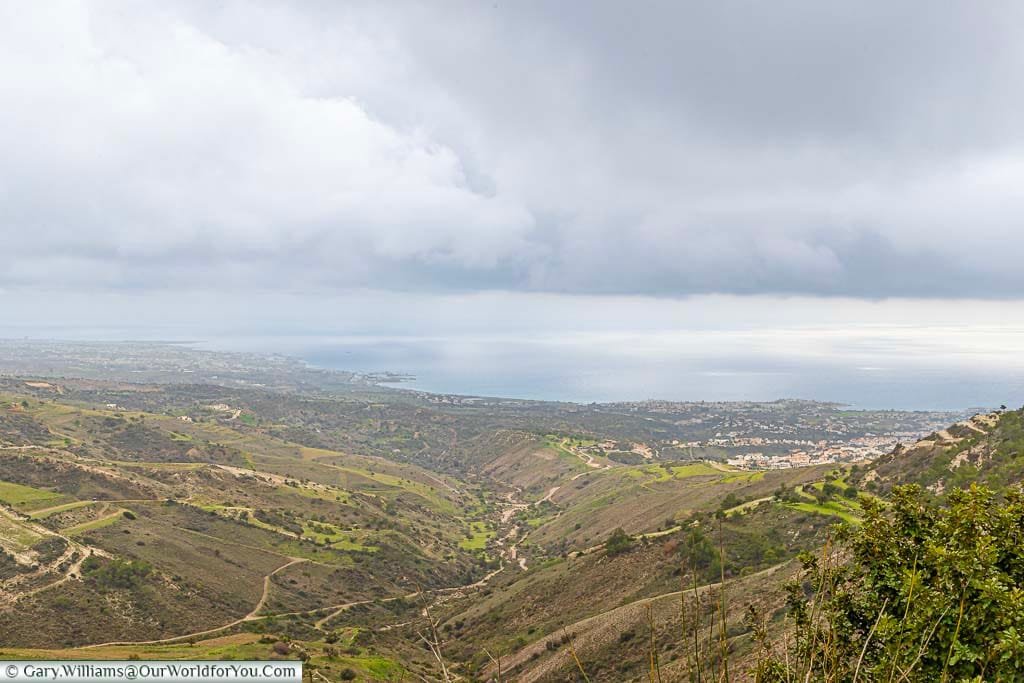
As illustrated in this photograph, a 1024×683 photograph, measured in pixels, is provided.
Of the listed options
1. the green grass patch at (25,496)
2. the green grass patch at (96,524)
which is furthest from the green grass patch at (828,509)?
the green grass patch at (25,496)

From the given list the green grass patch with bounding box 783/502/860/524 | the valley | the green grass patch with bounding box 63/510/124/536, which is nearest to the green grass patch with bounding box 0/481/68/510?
the valley

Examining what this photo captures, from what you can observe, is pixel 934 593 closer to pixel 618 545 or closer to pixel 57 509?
pixel 618 545

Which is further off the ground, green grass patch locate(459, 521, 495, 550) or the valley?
the valley

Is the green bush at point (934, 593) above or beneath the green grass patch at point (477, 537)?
above

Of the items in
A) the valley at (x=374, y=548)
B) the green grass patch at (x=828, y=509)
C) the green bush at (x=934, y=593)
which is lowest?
the valley at (x=374, y=548)

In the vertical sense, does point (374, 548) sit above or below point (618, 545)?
below

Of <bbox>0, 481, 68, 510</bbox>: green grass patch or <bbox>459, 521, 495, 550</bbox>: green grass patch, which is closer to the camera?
<bbox>0, 481, 68, 510</bbox>: green grass patch

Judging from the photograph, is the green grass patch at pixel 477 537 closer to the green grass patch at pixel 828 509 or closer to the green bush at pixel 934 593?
the green grass patch at pixel 828 509

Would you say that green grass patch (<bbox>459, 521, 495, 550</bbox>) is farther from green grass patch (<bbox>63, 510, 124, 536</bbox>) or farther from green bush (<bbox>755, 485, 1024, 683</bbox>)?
green bush (<bbox>755, 485, 1024, 683</bbox>)

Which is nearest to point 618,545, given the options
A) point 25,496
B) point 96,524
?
point 96,524

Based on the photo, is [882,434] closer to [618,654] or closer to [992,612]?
[618,654]

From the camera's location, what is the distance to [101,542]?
49.2 metres

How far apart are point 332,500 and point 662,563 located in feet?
203

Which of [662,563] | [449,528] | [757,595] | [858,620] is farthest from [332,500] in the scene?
[858,620]
